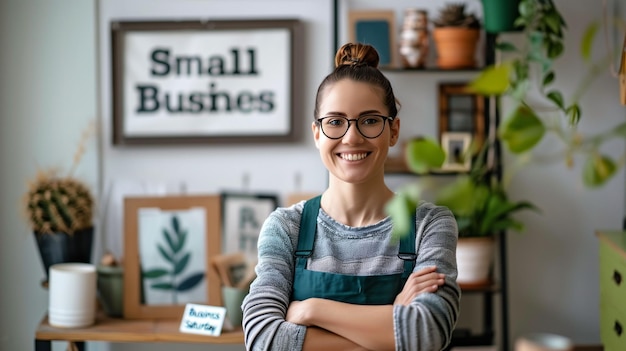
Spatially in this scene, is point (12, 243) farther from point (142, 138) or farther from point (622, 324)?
point (622, 324)

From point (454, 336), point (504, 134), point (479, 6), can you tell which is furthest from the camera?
point (479, 6)

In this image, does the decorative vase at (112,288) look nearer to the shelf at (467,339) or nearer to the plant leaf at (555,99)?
the shelf at (467,339)

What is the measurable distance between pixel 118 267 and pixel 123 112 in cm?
63

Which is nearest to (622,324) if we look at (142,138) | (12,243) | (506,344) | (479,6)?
(506,344)

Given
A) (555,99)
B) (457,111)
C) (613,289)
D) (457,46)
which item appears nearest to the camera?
(555,99)

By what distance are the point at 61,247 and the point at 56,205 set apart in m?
0.16

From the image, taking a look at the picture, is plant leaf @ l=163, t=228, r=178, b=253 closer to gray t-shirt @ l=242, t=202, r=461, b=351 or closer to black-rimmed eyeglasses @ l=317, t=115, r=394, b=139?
gray t-shirt @ l=242, t=202, r=461, b=351

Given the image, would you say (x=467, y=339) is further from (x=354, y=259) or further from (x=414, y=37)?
(x=354, y=259)

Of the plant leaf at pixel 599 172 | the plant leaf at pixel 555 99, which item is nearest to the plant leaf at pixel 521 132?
the plant leaf at pixel 599 172

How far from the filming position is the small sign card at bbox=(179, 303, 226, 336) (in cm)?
312

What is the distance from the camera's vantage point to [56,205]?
329 cm

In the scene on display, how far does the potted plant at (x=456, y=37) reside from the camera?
→ 3359 mm

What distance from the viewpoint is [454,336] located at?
331cm

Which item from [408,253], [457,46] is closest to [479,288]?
[457,46]
